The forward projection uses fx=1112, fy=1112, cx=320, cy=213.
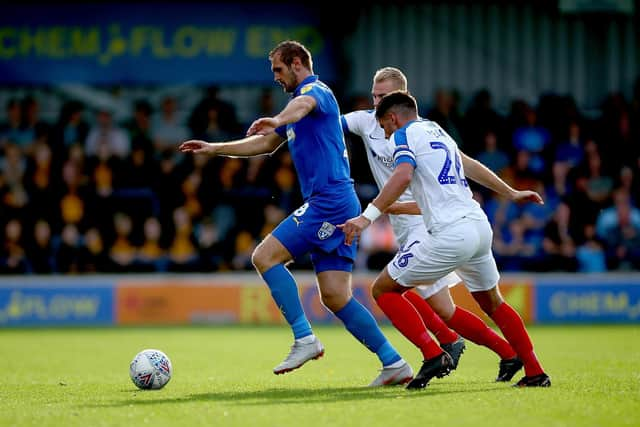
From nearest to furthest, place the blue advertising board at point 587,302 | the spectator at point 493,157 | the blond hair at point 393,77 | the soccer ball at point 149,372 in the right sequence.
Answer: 1. the soccer ball at point 149,372
2. the blond hair at point 393,77
3. the blue advertising board at point 587,302
4. the spectator at point 493,157

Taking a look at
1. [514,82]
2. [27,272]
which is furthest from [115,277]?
[514,82]

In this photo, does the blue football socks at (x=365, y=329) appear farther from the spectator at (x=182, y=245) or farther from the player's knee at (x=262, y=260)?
the spectator at (x=182, y=245)

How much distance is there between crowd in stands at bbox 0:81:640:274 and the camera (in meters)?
17.1

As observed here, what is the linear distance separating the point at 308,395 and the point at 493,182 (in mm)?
1972

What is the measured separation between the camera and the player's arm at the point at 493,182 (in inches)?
307

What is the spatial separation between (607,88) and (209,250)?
8.17 meters

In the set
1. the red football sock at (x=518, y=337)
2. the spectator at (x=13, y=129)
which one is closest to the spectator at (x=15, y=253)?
the spectator at (x=13, y=129)

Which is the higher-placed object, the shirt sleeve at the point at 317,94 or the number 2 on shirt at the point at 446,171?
the shirt sleeve at the point at 317,94

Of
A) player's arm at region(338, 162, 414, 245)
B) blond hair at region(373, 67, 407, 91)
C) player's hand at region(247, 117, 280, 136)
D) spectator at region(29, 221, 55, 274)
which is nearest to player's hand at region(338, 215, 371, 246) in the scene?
player's arm at region(338, 162, 414, 245)

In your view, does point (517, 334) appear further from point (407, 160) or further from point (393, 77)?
point (393, 77)

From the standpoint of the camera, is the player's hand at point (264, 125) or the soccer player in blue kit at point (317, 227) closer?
the player's hand at point (264, 125)

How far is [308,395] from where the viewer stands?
289 inches

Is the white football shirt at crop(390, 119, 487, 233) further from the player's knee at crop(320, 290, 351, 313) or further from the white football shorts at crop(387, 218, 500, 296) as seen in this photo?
the player's knee at crop(320, 290, 351, 313)

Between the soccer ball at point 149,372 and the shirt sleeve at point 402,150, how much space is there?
2265 millimetres
